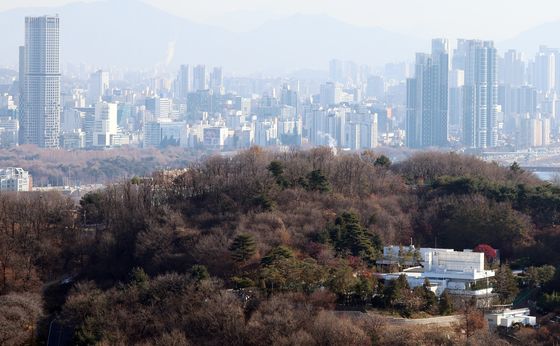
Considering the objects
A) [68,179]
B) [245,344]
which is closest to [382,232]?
[245,344]

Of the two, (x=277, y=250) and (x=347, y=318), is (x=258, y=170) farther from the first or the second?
(x=347, y=318)

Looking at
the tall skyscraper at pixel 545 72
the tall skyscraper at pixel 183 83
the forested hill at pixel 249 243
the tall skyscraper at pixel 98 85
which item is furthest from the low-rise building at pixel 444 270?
the tall skyscraper at pixel 545 72

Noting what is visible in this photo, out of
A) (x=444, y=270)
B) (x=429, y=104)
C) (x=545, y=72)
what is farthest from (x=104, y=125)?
(x=444, y=270)

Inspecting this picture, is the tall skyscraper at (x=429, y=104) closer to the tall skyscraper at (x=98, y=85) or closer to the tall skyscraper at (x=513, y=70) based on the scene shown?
the tall skyscraper at (x=513, y=70)

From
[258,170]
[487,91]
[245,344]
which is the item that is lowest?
[245,344]

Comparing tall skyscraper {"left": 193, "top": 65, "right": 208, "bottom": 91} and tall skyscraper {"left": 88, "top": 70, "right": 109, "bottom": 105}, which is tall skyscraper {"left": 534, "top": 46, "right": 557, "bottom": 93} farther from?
tall skyscraper {"left": 88, "top": 70, "right": 109, "bottom": 105}

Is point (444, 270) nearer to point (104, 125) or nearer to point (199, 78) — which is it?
point (104, 125)

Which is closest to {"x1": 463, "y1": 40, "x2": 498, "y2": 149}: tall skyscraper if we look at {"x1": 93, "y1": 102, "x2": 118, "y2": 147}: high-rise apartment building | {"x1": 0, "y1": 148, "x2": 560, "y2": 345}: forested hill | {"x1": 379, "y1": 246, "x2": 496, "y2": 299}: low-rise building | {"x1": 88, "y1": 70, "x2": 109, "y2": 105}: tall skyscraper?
{"x1": 93, "y1": 102, "x2": 118, "y2": 147}: high-rise apartment building
